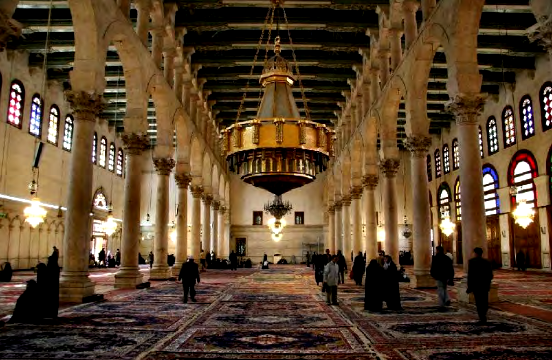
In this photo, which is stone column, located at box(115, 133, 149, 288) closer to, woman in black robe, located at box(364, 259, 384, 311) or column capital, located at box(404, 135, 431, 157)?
woman in black robe, located at box(364, 259, 384, 311)

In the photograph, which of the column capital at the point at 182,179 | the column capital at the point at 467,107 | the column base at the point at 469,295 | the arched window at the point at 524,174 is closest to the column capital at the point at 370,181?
the arched window at the point at 524,174

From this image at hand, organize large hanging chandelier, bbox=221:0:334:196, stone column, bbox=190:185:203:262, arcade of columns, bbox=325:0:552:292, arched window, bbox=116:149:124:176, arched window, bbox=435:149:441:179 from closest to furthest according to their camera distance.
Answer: large hanging chandelier, bbox=221:0:334:196 → arcade of columns, bbox=325:0:552:292 → stone column, bbox=190:185:203:262 → arched window, bbox=116:149:124:176 → arched window, bbox=435:149:441:179

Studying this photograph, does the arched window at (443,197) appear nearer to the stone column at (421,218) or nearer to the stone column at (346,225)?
the stone column at (346,225)

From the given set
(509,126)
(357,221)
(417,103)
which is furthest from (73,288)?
(509,126)

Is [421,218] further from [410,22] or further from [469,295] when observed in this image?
[410,22]

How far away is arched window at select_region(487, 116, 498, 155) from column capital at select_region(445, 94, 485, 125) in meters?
14.2

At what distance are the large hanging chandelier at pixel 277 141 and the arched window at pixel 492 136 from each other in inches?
660

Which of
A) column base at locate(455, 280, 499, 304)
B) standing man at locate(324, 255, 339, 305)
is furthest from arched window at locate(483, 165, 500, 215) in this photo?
standing man at locate(324, 255, 339, 305)

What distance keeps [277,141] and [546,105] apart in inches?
606

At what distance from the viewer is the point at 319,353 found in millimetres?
4668

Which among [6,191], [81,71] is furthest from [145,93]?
[6,191]

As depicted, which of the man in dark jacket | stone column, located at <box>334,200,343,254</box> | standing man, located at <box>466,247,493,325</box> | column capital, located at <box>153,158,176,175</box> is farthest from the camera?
stone column, located at <box>334,200,343,254</box>

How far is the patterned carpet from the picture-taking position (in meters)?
4.67

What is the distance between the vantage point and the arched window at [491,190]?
22344 millimetres
